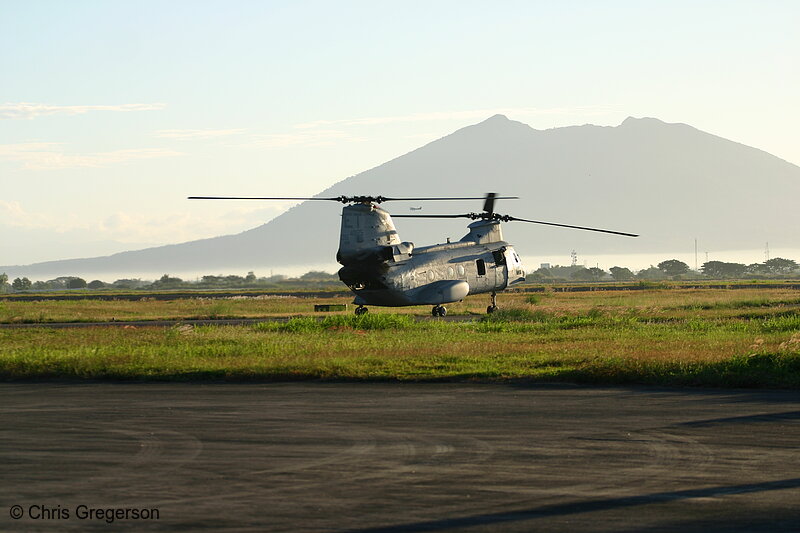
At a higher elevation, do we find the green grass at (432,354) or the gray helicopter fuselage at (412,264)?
the gray helicopter fuselage at (412,264)

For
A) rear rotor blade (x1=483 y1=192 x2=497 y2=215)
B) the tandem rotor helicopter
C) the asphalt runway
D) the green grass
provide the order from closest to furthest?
the asphalt runway → the green grass → the tandem rotor helicopter → rear rotor blade (x1=483 y1=192 x2=497 y2=215)

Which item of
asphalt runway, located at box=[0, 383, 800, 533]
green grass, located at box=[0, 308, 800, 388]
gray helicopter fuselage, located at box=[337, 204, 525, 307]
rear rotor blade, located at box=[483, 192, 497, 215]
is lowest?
asphalt runway, located at box=[0, 383, 800, 533]

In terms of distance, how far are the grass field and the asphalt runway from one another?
2765 millimetres

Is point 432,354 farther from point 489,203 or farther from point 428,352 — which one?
point 489,203

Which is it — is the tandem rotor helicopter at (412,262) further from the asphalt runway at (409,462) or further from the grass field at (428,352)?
the asphalt runway at (409,462)

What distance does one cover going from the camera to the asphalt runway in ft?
34.8

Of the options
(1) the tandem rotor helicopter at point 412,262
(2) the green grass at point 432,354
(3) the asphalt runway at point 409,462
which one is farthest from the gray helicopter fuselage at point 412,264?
(3) the asphalt runway at point 409,462

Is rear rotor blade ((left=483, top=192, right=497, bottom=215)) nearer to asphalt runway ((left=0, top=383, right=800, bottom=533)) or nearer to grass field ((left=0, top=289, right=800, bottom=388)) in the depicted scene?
grass field ((left=0, top=289, right=800, bottom=388))

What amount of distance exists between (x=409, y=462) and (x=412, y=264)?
33138 millimetres

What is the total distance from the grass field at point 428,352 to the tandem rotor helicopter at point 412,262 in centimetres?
218

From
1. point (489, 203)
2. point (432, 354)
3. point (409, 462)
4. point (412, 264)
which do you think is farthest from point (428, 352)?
point (489, 203)

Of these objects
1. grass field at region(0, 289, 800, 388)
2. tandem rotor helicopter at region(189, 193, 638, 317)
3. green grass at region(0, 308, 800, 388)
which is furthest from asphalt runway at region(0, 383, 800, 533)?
tandem rotor helicopter at region(189, 193, 638, 317)

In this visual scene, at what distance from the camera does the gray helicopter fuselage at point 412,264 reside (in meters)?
43.1

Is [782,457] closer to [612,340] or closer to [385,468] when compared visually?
[385,468]
